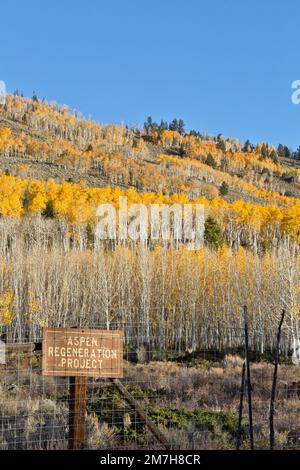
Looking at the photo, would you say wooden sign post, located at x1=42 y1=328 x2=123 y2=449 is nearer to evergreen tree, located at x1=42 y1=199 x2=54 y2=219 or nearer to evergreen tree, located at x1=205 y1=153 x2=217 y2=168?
evergreen tree, located at x1=42 y1=199 x2=54 y2=219

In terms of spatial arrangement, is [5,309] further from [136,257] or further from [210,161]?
[210,161]

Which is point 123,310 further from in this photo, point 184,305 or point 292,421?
point 292,421

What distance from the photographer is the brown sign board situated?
595cm

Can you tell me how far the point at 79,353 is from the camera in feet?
19.7

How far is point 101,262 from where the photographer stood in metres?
36.0

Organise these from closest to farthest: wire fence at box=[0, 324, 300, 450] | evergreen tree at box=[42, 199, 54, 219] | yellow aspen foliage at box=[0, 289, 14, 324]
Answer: wire fence at box=[0, 324, 300, 450] → yellow aspen foliage at box=[0, 289, 14, 324] → evergreen tree at box=[42, 199, 54, 219]

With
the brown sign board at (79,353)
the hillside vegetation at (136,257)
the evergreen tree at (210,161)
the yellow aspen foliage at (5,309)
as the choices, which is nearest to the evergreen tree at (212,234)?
the hillside vegetation at (136,257)

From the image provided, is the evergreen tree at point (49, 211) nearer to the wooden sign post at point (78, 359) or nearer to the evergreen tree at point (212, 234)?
the evergreen tree at point (212, 234)

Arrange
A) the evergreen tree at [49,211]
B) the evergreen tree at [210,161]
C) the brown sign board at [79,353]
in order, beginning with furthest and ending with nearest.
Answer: the evergreen tree at [210,161] → the evergreen tree at [49,211] → the brown sign board at [79,353]

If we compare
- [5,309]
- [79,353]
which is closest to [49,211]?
[5,309]

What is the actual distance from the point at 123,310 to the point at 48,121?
142 meters

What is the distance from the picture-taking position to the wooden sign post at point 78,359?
5.95 meters

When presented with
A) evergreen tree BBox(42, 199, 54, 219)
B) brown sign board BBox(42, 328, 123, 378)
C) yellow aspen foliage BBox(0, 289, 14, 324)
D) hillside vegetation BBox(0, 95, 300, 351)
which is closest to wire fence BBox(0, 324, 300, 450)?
brown sign board BBox(42, 328, 123, 378)

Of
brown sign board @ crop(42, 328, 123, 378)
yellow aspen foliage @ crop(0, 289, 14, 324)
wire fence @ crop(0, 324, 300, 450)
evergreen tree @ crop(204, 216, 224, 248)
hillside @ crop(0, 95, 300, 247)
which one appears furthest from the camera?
hillside @ crop(0, 95, 300, 247)
